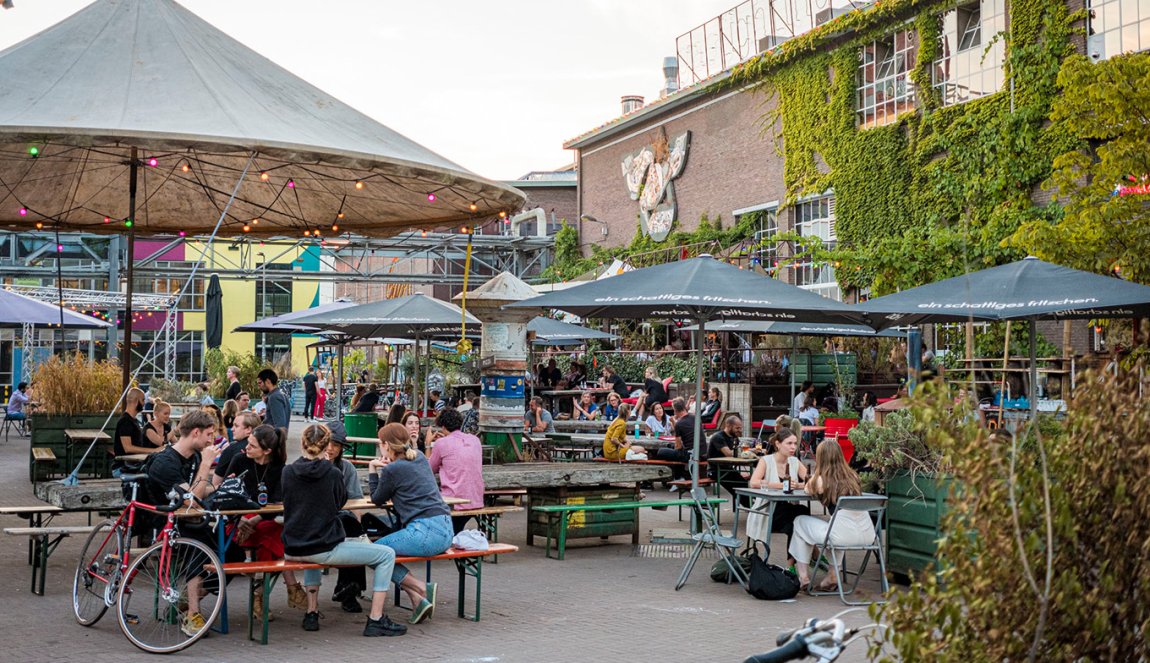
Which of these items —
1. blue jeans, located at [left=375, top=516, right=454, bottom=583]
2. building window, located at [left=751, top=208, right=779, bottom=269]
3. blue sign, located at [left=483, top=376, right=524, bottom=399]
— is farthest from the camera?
building window, located at [left=751, top=208, right=779, bottom=269]

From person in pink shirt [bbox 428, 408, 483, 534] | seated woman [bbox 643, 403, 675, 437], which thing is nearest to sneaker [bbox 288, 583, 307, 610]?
person in pink shirt [bbox 428, 408, 483, 534]

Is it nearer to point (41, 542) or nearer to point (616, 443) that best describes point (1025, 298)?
point (616, 443)

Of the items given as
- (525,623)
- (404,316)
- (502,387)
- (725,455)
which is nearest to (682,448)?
(725,455)

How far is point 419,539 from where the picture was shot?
324 inches

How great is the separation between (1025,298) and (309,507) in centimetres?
752

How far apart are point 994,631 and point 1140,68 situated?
13.7m

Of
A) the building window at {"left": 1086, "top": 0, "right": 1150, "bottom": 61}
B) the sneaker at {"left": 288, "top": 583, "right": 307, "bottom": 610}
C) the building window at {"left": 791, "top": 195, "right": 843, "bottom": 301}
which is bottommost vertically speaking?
the sneaker at {"left": 288, "top": 583, "right": 307, "bottom": 610}

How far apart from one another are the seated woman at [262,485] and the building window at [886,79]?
20.0 metres

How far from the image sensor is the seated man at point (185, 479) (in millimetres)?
7539

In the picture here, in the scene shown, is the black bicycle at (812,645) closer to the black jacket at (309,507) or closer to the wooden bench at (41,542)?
the black jacket at (309,507)

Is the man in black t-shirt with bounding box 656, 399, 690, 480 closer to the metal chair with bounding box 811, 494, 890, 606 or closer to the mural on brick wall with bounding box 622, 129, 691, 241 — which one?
the metal chair with bounding box 811, 494, 890, 606

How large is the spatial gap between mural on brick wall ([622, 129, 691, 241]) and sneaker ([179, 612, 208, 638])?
91.2 ft

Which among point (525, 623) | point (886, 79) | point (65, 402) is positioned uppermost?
point (886, 79)

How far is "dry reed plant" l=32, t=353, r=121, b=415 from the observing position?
51.8 feet
